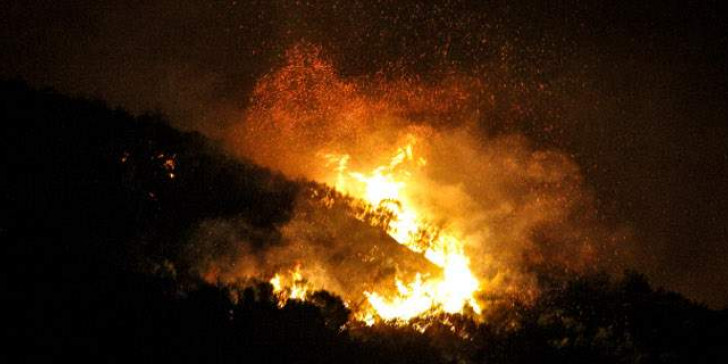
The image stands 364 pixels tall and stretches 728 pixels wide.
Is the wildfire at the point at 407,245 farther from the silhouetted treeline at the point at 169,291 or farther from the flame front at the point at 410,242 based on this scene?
the silhouetted treeline at the point at 169,291

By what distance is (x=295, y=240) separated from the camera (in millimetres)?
13047

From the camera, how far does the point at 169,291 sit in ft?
26.7

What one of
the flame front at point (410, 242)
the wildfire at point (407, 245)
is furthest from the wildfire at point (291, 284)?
the flame front at point (410, 242)

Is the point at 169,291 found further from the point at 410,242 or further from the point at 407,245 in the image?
the point at 410,242

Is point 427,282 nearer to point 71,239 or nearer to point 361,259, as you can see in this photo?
point 361,259

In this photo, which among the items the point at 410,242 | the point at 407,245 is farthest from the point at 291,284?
the point at 410,242

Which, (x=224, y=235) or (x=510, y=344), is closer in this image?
(x=510, y=344)

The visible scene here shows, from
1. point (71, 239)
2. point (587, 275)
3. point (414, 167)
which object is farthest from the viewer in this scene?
point (414, 167)

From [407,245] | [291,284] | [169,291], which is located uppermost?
[407,245]

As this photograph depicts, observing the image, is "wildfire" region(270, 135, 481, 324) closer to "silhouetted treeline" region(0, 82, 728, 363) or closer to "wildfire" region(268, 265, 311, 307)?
"wildfire" region(268, 265, 311, 307)

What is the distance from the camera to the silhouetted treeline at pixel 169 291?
22.8 ft

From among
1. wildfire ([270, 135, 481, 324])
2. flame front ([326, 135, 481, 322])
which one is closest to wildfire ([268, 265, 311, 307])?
wildfire ([270, 135, 481, 324])

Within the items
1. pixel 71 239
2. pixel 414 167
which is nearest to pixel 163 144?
pixel 71 239

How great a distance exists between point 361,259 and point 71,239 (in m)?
6.21
